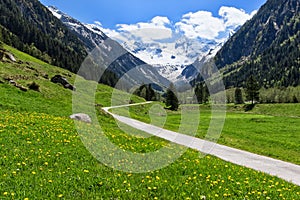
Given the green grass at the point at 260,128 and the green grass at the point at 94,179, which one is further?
the green grass at the point at 260,128

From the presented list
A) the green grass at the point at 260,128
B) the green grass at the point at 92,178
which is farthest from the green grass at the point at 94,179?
the green grass at the point at 260,128

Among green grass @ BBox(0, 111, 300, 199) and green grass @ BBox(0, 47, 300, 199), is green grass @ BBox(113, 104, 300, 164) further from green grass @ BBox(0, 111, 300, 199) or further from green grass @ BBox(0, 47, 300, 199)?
green grass @ BBox(0, 111, 300, 199)

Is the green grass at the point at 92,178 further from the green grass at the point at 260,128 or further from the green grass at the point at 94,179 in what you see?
the green grass at the point at 260,128

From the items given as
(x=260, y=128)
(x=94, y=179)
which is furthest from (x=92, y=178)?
(x=260, y=128)

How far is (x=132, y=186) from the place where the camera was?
11.1m

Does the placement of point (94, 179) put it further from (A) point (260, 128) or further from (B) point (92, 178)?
(A) point (260, 128)

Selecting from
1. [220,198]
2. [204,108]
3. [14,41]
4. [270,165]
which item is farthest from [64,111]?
[14,41]

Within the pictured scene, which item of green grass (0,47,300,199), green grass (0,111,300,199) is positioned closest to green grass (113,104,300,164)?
green grass (0,47,300,199)

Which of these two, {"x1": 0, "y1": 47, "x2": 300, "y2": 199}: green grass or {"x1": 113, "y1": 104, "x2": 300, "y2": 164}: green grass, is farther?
{"x1": 113, "y1": 104, "x2": 300, "y2": 164}: green grass

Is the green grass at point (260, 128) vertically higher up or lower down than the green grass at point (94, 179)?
lower down

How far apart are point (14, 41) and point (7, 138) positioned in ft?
549

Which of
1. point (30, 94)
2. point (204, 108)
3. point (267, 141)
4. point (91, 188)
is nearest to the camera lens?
point (91, 188)

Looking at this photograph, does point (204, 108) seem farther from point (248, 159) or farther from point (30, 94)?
point (248, 159)

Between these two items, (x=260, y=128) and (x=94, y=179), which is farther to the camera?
(x=260, y=128)
